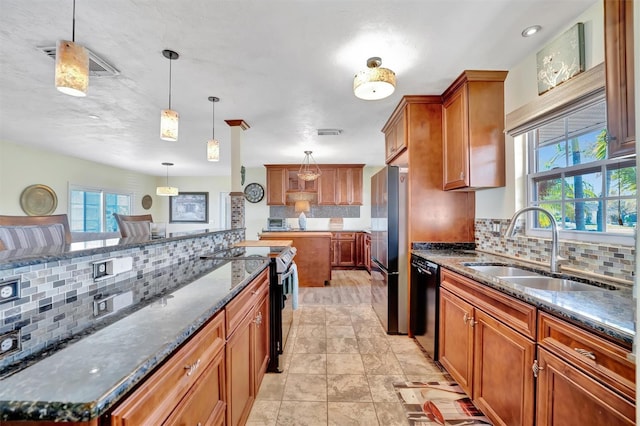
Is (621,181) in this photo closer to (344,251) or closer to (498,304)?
(498,304)

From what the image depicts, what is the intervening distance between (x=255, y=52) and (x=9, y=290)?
5.96 ft

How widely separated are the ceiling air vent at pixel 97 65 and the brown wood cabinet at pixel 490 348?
294cm

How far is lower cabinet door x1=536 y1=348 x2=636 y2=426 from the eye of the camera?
849 millimetres

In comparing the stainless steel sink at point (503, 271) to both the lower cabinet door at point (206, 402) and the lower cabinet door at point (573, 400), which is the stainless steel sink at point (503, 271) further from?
the lower cabinet door at point (206, 402)

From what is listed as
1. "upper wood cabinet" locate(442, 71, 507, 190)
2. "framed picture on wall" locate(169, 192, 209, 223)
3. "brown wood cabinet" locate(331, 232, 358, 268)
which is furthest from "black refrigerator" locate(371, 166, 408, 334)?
"framed picture on wall" locate(169, 192, 209, 223)

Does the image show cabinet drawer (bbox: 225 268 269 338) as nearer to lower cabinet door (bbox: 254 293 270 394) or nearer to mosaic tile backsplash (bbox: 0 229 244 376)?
lower cabinet door (bbox: 254 293 270 394)

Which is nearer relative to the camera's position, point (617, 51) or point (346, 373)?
point (617, 51)

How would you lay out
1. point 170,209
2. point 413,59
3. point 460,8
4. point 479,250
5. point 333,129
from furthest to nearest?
point 170,209 → point 333,129 → point 479,250 → point 413,59 → point 460,8

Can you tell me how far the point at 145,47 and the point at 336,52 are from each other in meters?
1.31

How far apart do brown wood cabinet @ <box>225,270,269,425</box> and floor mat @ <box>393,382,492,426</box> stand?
97 cm

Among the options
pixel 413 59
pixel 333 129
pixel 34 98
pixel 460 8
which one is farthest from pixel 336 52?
pixel 34 98

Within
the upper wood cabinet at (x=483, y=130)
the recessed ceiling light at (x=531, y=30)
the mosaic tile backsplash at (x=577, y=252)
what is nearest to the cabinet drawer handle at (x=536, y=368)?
the mosaic tile backsplash at (x=577, y=252)

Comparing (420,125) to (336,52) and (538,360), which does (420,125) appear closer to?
(336,52)

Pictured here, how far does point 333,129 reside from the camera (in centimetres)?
363
